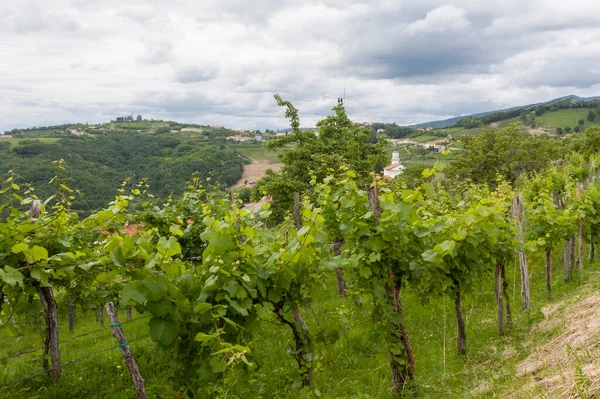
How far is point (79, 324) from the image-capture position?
49.0ft

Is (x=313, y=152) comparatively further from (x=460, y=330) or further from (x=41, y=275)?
(x=41, y=275)

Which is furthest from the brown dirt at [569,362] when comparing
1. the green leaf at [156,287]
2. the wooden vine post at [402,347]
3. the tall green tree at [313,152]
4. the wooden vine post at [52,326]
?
the tall green tree at [313,152]

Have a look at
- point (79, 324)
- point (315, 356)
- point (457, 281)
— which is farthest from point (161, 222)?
point (79, 324)

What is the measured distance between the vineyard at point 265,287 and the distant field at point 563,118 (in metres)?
130

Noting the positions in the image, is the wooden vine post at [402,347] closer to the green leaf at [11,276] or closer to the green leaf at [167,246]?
the green leaf at [167,246]

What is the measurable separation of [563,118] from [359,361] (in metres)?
141

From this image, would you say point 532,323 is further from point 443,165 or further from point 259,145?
point 259,145

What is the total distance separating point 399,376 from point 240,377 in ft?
8.72

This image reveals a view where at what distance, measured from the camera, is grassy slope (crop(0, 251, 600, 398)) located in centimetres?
417

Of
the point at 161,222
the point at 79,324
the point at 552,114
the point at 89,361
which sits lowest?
the point at 79,324

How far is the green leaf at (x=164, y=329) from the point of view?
2.65m

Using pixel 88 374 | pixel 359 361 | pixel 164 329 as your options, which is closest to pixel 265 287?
pixel 164 329

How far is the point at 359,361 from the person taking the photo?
227 inches

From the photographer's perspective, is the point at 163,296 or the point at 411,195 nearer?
the point at 163,296
